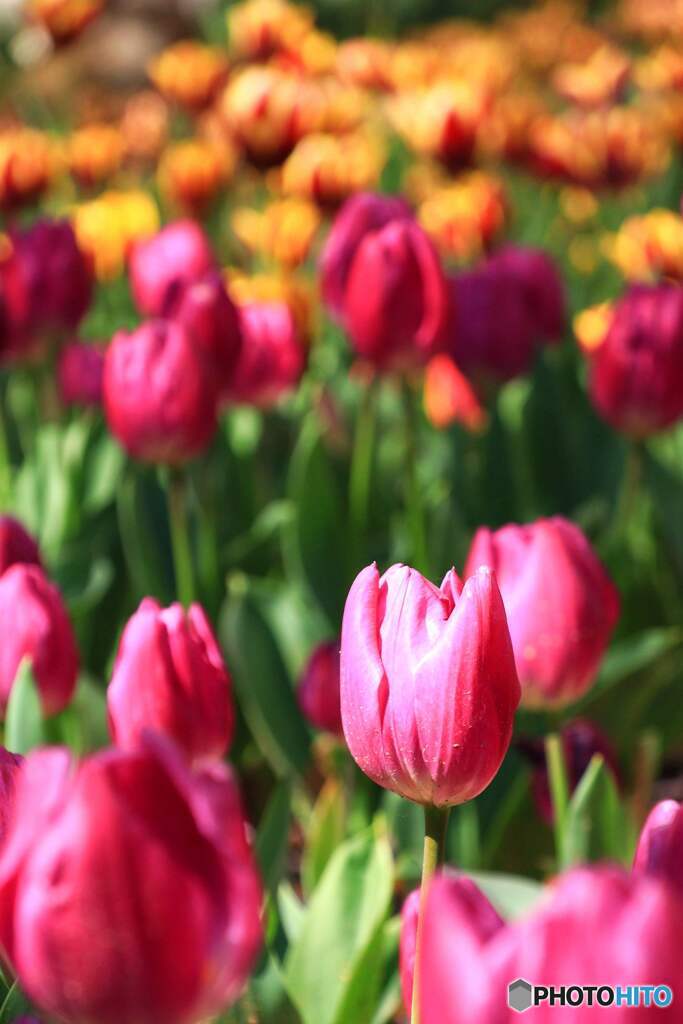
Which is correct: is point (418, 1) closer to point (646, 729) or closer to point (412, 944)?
point (646, 729)

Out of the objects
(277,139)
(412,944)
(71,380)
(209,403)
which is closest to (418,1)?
(277,139)

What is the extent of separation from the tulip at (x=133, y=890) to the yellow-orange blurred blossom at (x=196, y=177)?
100 inches

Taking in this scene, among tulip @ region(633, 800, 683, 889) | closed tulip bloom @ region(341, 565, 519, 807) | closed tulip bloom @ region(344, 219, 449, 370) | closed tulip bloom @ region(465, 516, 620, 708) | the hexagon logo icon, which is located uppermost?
the hexagon logo icon

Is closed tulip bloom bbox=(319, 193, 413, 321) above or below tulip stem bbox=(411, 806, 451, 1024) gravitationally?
below

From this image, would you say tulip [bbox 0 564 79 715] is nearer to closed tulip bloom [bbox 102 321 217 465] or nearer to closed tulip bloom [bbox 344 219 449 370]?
closed tulip bloom [bbox 102 321 217 465]

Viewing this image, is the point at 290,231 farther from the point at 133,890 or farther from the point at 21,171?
the point at 133,890

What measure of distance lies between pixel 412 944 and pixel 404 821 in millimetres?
618

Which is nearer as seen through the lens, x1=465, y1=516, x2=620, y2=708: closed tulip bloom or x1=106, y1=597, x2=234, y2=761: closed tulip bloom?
x1=106, y1=597, x2=234, y2=761: closed tulip bloom

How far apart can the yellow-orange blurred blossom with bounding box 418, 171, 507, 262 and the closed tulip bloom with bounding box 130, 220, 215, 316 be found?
0.65m

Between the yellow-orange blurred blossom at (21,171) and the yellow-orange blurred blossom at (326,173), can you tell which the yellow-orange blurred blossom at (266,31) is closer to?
the yellow-orange blurred blossom at (326,173)

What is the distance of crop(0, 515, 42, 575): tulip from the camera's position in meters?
1.09

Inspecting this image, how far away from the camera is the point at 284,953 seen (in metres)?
1.15

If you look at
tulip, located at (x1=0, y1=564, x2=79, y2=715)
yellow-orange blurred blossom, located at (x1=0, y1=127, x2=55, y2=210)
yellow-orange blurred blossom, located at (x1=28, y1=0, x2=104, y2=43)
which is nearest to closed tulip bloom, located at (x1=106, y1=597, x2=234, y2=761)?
tulip, located at (x1=0, y1=564, x2=79, y2=715)

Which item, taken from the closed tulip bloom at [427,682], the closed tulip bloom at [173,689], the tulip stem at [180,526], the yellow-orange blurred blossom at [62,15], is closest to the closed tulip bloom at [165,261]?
the tulip stem at [180,526]
